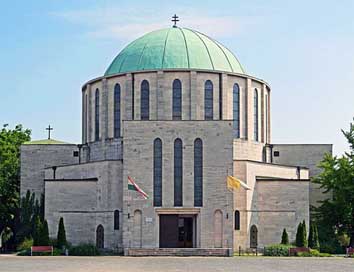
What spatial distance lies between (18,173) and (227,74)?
20.0m

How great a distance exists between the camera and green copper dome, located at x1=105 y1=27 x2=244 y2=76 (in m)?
62.1

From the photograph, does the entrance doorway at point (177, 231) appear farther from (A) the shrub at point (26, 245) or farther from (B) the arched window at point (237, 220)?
(A) the shrub at point (26, 245)

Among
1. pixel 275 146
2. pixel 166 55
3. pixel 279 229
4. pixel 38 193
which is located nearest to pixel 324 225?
pixel 279 229

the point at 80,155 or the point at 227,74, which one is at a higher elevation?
the point at 227,74

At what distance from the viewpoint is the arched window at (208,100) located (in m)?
61.0

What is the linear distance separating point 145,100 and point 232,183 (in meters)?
10.7

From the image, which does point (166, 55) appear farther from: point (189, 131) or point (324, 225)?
point (324, 225)

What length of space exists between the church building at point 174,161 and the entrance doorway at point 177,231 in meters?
0.07

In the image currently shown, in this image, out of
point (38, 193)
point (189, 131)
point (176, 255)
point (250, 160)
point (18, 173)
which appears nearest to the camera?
point (176, 255)

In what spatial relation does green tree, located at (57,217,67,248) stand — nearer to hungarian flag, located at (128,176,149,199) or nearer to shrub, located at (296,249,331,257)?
hungarian flag, located at (128,176,149,199)

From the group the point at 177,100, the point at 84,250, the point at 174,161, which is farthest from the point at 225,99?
the point at 84,250

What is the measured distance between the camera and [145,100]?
6128cm

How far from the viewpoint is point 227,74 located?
61.9 meters

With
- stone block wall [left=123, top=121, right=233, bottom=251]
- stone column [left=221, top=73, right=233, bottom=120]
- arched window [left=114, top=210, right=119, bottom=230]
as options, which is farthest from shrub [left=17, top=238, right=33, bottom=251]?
stone column [left=221, top=73, right=233, bottom=120]
